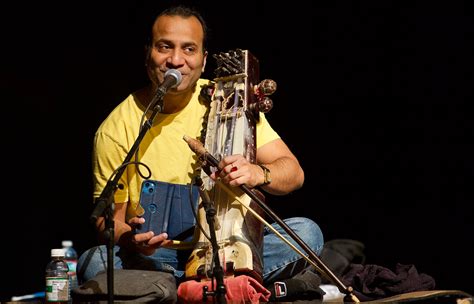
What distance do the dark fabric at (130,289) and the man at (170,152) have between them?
13.8 inches

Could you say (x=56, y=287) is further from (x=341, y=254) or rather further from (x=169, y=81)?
(x=341, y=254)

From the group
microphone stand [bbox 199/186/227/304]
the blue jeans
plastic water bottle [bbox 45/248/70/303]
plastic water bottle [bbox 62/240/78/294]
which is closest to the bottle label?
plastic water bottle [bbox 45/248/70/303]

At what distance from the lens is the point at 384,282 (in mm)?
3240

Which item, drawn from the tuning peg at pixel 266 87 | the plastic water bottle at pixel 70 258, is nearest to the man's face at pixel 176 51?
the tuning peg at pixel 266 87

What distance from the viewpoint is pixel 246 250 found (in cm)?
268

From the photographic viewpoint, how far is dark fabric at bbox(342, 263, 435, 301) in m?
3.22

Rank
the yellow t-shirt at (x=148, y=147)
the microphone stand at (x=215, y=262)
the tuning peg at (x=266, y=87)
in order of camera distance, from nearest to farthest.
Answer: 1. the microphone stand at (x=215, y=262)
2. the tuning peg at (x=266, y=87)
3. the yellow t-shirt at (x=148, y=147)

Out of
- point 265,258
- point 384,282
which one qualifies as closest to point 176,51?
point 265,258

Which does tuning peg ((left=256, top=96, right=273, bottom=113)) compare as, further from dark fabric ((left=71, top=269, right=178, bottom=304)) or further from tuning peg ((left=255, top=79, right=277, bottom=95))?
dark fabric ((left=71, top=269, right=178, bottom=304))

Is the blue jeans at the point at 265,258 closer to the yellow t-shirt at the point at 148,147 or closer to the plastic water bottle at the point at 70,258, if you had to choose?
the yellow t-shirt at the point at 148,147

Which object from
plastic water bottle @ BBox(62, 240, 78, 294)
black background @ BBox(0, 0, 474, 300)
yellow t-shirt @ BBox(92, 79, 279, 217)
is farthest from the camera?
plastic water bottle @ BBox(62, 240, 78, 294)

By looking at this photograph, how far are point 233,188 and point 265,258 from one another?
1.40 ft

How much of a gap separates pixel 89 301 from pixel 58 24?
7.46 feet

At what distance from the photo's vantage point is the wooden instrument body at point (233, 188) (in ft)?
8.83
